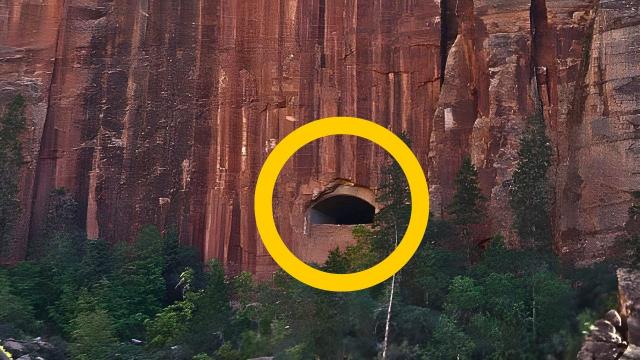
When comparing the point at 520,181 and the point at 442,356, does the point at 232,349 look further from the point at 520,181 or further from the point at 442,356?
the point at 520,181

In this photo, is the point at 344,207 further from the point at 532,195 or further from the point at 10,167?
the point at 10,167

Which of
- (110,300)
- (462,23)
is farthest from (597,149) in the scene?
(110,300)

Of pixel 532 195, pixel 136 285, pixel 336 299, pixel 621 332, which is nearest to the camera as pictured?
pixel 621 332

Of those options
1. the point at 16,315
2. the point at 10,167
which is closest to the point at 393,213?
the point at 16,315

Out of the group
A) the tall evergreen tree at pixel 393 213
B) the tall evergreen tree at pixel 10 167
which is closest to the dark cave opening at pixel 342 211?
the tall evergreen tree at pixel 393 213

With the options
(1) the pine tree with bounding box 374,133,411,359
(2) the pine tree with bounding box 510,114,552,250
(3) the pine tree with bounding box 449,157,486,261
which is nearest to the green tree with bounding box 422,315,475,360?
(1) the pine tree with bounding box 374,133,411,359

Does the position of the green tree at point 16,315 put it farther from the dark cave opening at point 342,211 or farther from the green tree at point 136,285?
the dark cave opening at point 342,211
